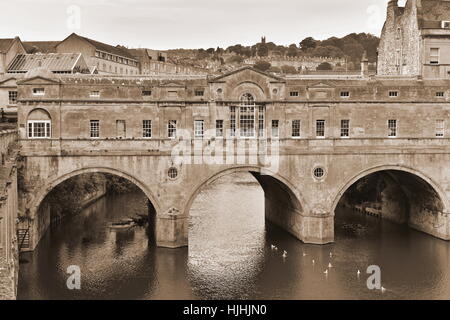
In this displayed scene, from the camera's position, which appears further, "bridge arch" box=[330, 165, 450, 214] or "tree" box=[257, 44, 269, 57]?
"tree" box=[257, 44, 269, 57]

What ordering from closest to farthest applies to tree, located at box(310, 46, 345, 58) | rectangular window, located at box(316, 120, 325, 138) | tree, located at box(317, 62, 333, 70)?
rectangular window, located at box(316, 120, 325, 138)
tree, located at box(317, 62, 333, 70)
tree, located at box(310, 46, 345, 58)

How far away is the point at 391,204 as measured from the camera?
175 ft

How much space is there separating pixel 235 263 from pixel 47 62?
108 ft

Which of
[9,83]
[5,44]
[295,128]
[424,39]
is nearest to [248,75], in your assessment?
[295,128]

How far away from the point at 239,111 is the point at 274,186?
850cm

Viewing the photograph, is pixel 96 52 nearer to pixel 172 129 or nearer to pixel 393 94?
pixel 172 129

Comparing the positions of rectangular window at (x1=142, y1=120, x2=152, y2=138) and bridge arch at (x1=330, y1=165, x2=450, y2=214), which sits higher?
rectangular window at (x1=142, y1=120, x2=152, y2=138)

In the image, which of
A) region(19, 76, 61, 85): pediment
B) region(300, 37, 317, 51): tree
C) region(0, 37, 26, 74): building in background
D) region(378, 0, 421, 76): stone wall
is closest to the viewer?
region(19, 76, 61, 85): pediment

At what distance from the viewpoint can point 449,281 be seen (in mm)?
35969

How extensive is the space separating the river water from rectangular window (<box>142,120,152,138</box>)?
26.8 feet

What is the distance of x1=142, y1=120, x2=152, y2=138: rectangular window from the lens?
4191cm

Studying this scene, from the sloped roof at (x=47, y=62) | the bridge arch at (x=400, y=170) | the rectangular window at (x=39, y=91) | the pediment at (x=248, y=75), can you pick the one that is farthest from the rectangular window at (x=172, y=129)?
the sloped roof at (x=47, y=62)

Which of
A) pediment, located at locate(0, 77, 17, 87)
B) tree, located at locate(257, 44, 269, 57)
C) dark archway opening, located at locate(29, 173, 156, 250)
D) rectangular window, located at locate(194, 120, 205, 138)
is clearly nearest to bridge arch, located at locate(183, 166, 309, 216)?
rectangular window, located at locate(194, 120, 205, 138)

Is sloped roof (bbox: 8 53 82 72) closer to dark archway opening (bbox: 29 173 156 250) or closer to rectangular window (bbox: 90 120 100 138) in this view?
dark archway opening (bbox: 29 173 156 250)
